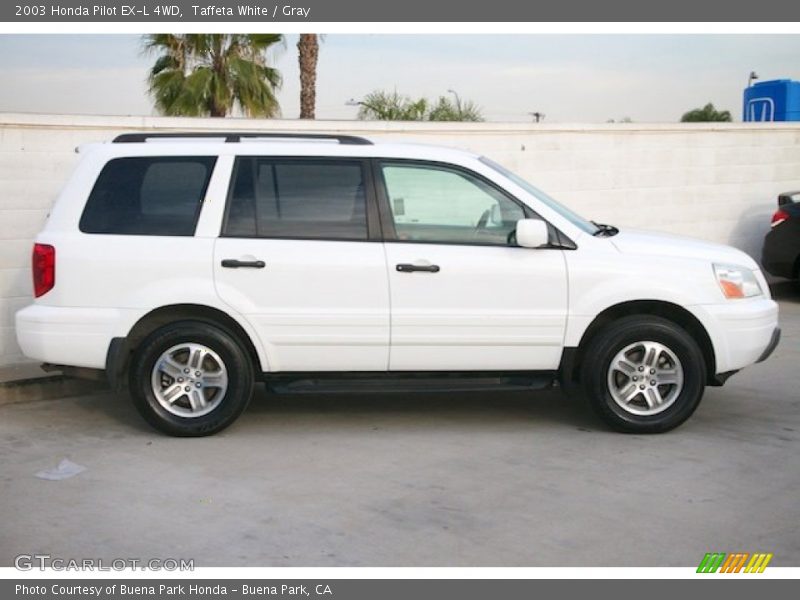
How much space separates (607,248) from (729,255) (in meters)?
0.86

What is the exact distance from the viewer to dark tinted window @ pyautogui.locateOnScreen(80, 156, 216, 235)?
6.97 m

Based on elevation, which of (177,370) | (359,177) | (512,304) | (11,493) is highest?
(359,177)

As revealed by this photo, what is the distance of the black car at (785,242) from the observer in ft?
41.9

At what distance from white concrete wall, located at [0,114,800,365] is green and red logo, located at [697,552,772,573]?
20.5 ft

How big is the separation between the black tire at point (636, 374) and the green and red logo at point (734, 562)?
2.08m

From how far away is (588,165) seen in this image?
493 inches

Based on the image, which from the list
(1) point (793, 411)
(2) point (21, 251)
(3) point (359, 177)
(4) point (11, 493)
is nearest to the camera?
(4) point (11, 493)

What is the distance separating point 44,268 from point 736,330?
4402 mm

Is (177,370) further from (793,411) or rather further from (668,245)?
(793,411)

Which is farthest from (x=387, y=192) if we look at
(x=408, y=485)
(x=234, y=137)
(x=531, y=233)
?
(x=408, y=485)

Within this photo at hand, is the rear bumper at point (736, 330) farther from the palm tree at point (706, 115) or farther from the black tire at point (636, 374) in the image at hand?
the palm tree at point (706, 115)

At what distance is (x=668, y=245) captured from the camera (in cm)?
709

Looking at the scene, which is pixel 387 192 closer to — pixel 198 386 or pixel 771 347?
pixel 198 386

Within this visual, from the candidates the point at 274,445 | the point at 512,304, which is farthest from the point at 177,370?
the point at 512,304
